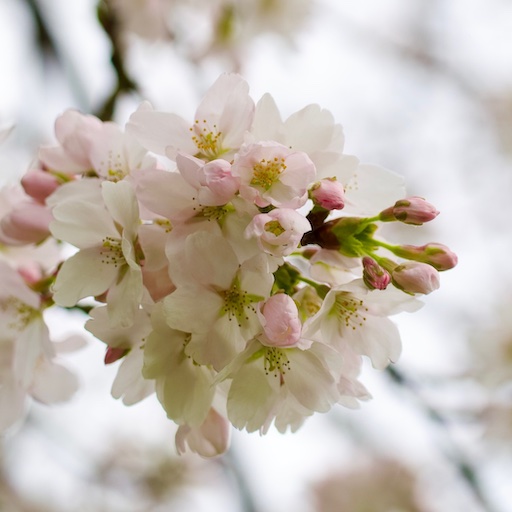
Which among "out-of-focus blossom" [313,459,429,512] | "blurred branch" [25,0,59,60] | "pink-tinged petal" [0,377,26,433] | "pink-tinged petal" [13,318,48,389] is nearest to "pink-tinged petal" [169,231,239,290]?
"pink-tinged petal" [13,318,48,389]

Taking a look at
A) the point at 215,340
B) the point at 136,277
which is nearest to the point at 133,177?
the point at 136,277

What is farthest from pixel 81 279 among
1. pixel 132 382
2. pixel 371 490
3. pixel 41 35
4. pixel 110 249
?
pixel 371 490

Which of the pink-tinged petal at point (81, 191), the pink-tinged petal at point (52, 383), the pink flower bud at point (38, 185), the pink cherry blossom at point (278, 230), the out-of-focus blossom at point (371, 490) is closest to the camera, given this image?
the pink cherry blossom at point (278, 230)

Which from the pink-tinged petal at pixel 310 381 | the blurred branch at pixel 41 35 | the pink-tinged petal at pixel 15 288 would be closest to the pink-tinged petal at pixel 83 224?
the pink-tinged petal at pixel 15 288

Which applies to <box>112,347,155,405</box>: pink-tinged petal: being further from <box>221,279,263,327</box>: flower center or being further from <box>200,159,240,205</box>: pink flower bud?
<box>200,159,240,205</box>: pink flower bud

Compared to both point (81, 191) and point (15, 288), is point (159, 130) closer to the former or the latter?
point (81, 191)

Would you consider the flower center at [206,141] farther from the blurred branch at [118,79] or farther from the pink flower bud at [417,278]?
the blurred branch at [118,79]
